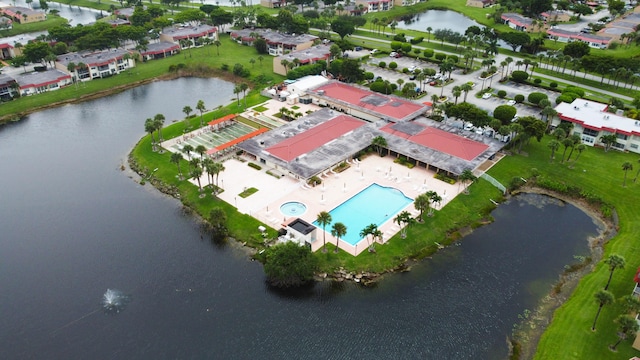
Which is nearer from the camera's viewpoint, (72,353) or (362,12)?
(72,353)

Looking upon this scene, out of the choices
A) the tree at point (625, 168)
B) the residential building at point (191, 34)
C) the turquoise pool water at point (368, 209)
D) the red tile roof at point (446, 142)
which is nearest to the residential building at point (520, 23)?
the red tile roof at point (446, 142)

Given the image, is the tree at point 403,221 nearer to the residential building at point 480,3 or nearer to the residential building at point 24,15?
the residential building at point 480,3

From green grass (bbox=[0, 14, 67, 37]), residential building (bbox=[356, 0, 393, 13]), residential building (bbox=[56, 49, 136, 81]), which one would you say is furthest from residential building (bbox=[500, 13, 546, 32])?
green grass (bbox=[0, 14, 67, 37])

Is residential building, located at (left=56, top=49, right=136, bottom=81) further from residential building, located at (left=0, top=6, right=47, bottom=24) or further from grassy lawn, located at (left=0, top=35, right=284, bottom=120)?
residential building, located at (left=0, top=6, right=47, bottom=24)

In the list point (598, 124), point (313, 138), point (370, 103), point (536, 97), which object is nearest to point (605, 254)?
point (598, 124)

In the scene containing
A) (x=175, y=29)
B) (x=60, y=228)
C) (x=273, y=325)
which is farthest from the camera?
(x=175, y=29)

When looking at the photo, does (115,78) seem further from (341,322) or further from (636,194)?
(636,194)

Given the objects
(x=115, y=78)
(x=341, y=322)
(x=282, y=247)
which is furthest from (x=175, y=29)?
(x=341, y=322)

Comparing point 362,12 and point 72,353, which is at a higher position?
point 362,12
